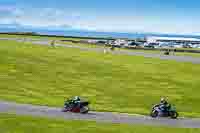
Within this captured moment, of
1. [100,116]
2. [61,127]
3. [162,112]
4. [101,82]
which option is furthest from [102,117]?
[101,82]

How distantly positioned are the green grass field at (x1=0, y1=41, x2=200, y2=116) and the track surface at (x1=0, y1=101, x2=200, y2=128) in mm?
3369

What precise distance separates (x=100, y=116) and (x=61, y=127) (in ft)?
23.3

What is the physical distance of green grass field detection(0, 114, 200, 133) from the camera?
97.7ft

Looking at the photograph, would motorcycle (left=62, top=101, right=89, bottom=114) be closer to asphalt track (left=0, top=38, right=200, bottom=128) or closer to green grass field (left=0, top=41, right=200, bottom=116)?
asphalt track (left=0, top=38, right=200, bottom=128)

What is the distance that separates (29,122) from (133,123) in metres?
8.20

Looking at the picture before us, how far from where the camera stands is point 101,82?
200 feet

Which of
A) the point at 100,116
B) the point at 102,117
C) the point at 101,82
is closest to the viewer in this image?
the point at 102,117

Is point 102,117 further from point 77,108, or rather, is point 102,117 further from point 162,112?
point 162,112

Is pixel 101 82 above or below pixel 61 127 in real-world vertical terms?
above

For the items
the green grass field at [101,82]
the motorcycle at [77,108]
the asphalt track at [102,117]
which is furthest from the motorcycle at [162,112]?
the motorcycle at [77,108]

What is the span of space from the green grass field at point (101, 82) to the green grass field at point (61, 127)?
30.1 feet

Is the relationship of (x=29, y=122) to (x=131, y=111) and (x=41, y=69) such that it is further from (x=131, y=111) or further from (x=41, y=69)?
(x=41, y=69)

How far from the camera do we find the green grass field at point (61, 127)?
29.8 m

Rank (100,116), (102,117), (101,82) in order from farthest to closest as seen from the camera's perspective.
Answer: (101,82), (100,116), (102,117)
